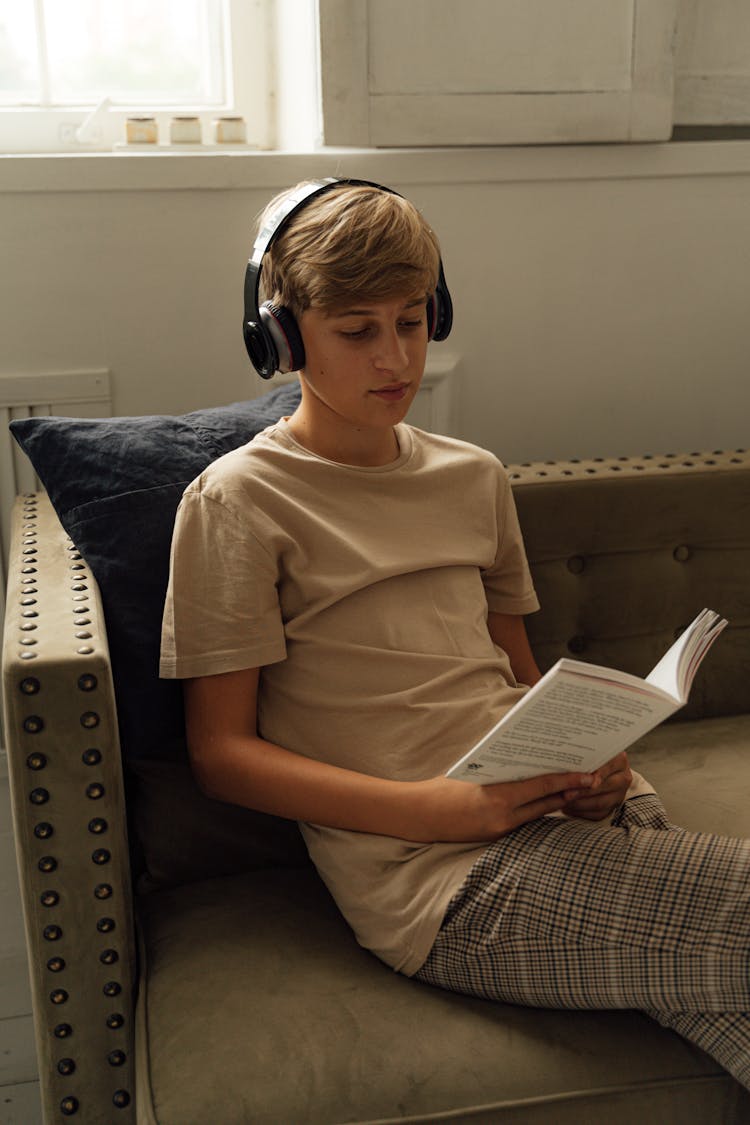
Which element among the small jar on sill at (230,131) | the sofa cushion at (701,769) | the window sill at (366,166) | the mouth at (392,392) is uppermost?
the small jar on sill at (230,131)

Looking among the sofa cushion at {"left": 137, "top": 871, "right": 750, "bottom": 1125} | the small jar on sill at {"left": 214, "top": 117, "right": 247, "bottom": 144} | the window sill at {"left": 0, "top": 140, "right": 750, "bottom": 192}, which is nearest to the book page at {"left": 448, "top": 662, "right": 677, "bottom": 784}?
the sofa cushion at {"left": 137, "top": 871, "right": 750, "bottom": 1125}

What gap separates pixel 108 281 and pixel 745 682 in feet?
3.50

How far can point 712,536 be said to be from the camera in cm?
162

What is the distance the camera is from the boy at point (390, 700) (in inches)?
40.8

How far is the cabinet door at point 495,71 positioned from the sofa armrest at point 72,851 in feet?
3.01

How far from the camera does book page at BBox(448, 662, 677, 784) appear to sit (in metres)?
0.95

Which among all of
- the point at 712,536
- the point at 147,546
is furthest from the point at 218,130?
the point at 712,536

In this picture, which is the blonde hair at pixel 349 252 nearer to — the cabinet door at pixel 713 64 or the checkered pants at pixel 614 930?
the checkered pants at pixel 614 930

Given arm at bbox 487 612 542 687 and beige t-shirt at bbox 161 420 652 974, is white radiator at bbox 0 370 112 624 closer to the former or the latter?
beige t-shirt at bbox 161 420 652 974

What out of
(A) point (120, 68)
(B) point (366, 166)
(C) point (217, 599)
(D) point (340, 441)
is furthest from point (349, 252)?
(A) point (120, 68)

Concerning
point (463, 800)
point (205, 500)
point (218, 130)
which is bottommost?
point (463, 800)

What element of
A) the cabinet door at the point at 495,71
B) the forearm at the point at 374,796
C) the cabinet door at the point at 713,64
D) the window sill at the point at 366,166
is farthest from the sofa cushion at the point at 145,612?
the cabinet door at the point at 713,64

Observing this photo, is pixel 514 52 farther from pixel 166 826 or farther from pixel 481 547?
pixel 166 826

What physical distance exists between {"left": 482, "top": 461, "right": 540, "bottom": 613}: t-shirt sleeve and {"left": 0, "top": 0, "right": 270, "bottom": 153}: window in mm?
879
